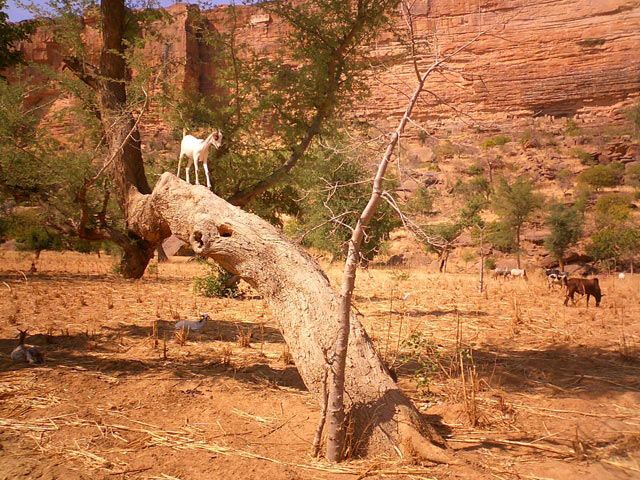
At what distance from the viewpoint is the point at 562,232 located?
20828 mm

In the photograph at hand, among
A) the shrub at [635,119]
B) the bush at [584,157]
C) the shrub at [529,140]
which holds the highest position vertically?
the shrub at [635,119]

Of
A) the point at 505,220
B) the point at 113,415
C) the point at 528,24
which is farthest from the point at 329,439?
the point at 528,24

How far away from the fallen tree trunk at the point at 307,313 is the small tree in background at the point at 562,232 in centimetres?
1996

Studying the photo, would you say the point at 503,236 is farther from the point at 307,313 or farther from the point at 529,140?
the point at 529,140

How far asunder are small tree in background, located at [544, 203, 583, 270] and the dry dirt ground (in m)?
15.6

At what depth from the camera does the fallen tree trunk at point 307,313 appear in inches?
106

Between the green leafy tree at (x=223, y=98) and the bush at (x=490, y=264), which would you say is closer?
the green leafy tree at (x=223, y=98)

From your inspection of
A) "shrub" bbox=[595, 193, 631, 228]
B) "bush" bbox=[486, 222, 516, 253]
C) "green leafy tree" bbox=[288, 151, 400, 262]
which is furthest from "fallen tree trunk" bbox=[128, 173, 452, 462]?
"shrub" bbox=[595, 193, 631, 228]

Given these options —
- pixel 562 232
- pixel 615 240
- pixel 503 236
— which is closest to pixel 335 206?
pixel 503 236

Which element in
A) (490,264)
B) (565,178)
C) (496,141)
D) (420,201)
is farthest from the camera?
(496,141)

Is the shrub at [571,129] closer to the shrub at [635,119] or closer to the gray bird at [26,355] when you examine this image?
the shrub at [635,119]

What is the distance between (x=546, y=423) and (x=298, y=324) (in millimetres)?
1890

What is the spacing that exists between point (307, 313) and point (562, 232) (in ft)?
69.0

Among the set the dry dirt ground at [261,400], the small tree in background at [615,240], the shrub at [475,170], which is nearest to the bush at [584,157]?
the shrub at [475,170]
